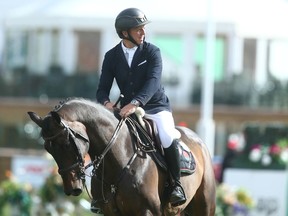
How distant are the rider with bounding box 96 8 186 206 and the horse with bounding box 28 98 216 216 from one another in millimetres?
173

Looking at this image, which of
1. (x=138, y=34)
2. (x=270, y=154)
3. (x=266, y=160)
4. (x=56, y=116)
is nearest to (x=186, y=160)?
(x=138, y=34)

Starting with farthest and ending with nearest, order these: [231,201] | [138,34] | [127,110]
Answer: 1. [231,201]
2. [138,34]
3. [127,110]

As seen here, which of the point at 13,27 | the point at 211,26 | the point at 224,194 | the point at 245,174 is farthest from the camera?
the point at 13,27

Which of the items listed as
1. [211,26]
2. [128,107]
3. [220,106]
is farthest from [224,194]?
[220,106]

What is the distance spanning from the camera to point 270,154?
23.0 m

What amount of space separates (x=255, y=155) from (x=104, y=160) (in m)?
11.6

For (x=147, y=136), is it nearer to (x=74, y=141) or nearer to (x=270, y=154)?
(x=74, y=141)

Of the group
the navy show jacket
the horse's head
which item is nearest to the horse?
the horse's head

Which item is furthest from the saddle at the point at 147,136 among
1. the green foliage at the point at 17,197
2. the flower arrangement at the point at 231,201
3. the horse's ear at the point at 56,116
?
the green foliage at the point at 17,197

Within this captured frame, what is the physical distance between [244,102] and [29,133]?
6.28 meters

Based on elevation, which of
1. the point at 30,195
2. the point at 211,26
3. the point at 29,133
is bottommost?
the point at 29,133

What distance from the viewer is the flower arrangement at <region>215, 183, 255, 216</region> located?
19.7 meters

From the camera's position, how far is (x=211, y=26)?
25781 mm

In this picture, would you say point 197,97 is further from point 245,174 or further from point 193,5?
point 245,174
